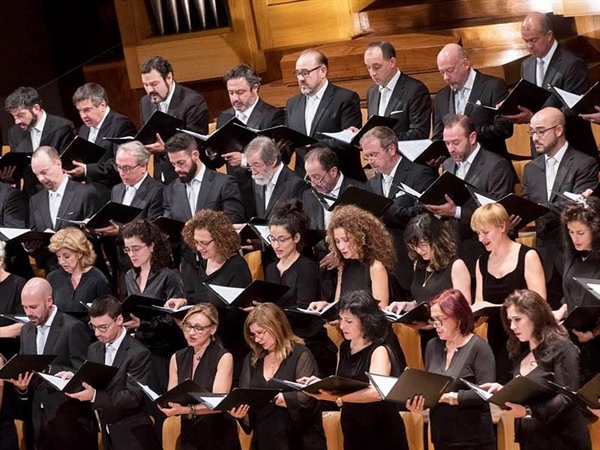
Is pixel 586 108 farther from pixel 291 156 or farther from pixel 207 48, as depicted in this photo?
pixel 207 48

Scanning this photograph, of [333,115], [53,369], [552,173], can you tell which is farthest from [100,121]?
[552,173]

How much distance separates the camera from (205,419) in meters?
4.93

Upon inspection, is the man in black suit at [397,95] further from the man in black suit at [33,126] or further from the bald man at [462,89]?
the man in black suit at [33,126]

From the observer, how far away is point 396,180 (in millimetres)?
5453

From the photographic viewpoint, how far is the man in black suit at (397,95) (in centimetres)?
591

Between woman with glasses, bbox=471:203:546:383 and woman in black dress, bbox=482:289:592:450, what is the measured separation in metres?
0.40

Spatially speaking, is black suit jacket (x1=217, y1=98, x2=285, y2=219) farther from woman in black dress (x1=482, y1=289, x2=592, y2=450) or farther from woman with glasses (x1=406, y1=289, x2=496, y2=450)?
woman in black dress (x1=482, y1=289, x2=592, y2=450)

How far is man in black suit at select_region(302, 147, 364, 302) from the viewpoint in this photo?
5422mm

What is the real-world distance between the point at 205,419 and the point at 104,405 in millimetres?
373

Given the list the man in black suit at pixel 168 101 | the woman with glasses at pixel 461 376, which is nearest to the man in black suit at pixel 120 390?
the woman with glasses at pixel 461 376

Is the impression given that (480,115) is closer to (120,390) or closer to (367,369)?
(367,369)

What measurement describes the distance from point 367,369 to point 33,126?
253cm

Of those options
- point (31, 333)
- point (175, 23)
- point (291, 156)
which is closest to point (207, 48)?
point (175, 23)

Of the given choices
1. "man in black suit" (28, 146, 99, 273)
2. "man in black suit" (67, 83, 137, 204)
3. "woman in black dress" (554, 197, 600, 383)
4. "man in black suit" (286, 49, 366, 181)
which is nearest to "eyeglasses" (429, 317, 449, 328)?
"woman in black dress" (554, 197, 600, 383)
